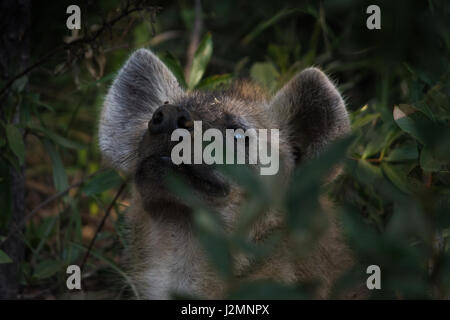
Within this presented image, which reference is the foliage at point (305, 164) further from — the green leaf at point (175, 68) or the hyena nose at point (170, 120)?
the hyena nose at point (170, 120)

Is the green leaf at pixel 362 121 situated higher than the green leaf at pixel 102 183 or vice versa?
the green leaf at pixel 362 121

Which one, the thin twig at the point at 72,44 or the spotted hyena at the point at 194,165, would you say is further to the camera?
the thin twig at the point at 72,44

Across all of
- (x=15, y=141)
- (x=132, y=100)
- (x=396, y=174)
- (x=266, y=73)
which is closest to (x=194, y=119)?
(x=132, y=100)

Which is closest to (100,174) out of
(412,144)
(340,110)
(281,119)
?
(281,119)

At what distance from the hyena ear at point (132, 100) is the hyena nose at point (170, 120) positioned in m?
0.74

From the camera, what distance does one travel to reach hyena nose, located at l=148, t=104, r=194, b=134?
296 cm

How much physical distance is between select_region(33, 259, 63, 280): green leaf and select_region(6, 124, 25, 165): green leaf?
2.55 feet

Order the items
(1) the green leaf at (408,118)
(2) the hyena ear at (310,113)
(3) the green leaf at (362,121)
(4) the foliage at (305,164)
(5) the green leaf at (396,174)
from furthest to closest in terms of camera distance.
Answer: (3) the green leaf at (362,121), (5) the green leaf at (396,174), (2) the hyena ear at (310,113), (1) the green leaf at (408,118), (4) the foliage at (305,164)

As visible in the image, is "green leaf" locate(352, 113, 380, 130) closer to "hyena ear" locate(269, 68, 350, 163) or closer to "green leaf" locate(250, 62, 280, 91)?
"hyena ear" locate(269, 68, 350, 163)

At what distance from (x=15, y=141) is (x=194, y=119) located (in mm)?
1242

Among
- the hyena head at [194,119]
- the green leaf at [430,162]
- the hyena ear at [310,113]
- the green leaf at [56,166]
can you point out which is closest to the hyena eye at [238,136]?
the hyena head at [194,119]

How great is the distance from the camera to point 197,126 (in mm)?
3000

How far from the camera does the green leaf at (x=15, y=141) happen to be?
3561 mm

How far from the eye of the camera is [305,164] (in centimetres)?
205
